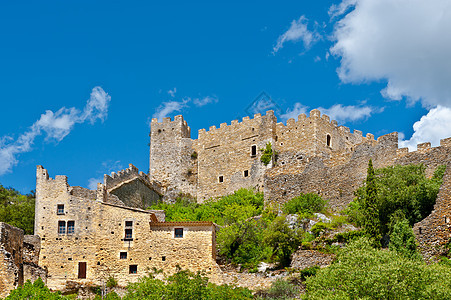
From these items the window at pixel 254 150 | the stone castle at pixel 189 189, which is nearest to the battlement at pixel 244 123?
the stone castle at pixel 189 189

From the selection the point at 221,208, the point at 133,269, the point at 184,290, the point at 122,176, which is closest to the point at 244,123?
the point at 221,208

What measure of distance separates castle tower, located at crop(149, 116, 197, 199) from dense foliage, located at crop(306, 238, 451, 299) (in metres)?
35.3

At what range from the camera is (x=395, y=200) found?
1764 inches

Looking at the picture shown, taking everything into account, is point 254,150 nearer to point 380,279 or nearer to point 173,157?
point 173,157

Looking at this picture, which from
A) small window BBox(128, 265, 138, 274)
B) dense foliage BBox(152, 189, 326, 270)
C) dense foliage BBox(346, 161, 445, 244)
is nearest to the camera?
dense foliage BBox(346, 161, 445, 244)

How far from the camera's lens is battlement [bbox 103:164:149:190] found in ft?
191

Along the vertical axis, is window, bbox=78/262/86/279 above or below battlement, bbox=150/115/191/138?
below

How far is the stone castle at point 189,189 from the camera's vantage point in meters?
48.6

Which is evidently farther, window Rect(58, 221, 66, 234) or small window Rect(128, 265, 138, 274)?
window Rect(58, 221, 66, 234)

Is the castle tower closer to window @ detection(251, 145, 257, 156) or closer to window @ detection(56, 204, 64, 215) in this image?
window @ detection(251, 145, 257, 156)

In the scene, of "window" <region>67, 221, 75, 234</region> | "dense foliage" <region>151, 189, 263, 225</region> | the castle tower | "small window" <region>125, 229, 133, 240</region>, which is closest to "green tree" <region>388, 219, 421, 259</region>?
"dense foliage" <region>151, 189, 263, 225</region>

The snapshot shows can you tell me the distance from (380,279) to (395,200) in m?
12.3

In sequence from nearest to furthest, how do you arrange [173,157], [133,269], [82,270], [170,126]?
[133,269]
[82,270]
[173,157]
[170,126]

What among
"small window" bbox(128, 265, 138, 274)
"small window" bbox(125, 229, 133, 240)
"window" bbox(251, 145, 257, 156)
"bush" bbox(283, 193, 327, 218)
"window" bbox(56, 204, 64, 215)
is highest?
"window" bbox(251, 145, 257, 156)
